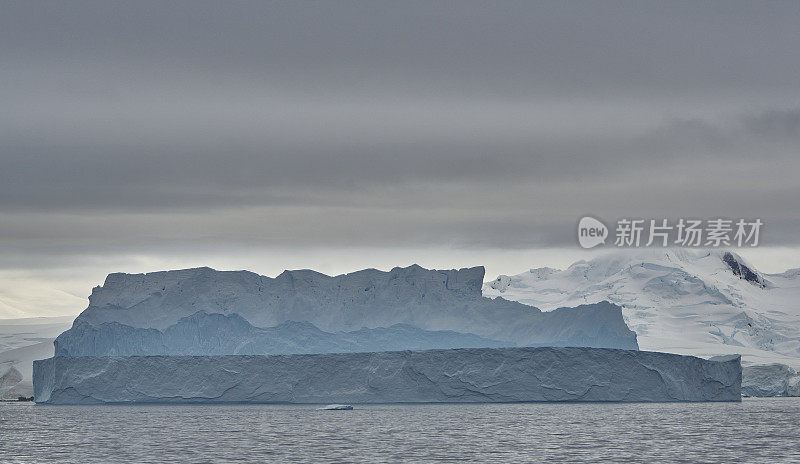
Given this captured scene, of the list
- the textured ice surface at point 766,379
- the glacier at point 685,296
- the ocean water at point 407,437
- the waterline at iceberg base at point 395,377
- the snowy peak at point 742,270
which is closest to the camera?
the ocean water at point 407,437

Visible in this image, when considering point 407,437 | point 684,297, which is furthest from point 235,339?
point 684,297

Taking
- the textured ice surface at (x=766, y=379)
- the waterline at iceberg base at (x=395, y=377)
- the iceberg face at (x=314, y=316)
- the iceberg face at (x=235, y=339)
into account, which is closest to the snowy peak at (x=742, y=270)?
the textured ice surface at (x=766, y=379)

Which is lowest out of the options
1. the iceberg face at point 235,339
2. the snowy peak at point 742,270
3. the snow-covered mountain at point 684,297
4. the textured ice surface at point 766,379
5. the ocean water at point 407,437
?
the ocean water at point 407,437

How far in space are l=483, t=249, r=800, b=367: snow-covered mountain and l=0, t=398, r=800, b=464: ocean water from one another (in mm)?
57917

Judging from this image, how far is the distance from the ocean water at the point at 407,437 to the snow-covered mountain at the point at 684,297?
2280 inches

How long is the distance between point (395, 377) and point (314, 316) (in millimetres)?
11968

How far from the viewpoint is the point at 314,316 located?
59.6 m

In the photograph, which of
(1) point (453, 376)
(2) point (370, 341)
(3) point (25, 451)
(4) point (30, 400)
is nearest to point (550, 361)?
(1) point (453, 376)

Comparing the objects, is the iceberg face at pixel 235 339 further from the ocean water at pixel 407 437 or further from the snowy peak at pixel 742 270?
the snowy peak at pixel 742 270

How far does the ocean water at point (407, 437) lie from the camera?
2747 cm

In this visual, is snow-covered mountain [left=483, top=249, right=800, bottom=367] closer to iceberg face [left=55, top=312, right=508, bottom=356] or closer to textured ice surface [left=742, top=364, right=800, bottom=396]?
textured ice surface [left=742, top=364, right=800, bottom=396]

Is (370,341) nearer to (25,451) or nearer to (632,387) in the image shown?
(632,387)

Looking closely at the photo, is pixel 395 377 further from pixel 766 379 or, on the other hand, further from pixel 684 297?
pixel 684 297

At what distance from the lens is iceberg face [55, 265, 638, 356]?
190 feet
